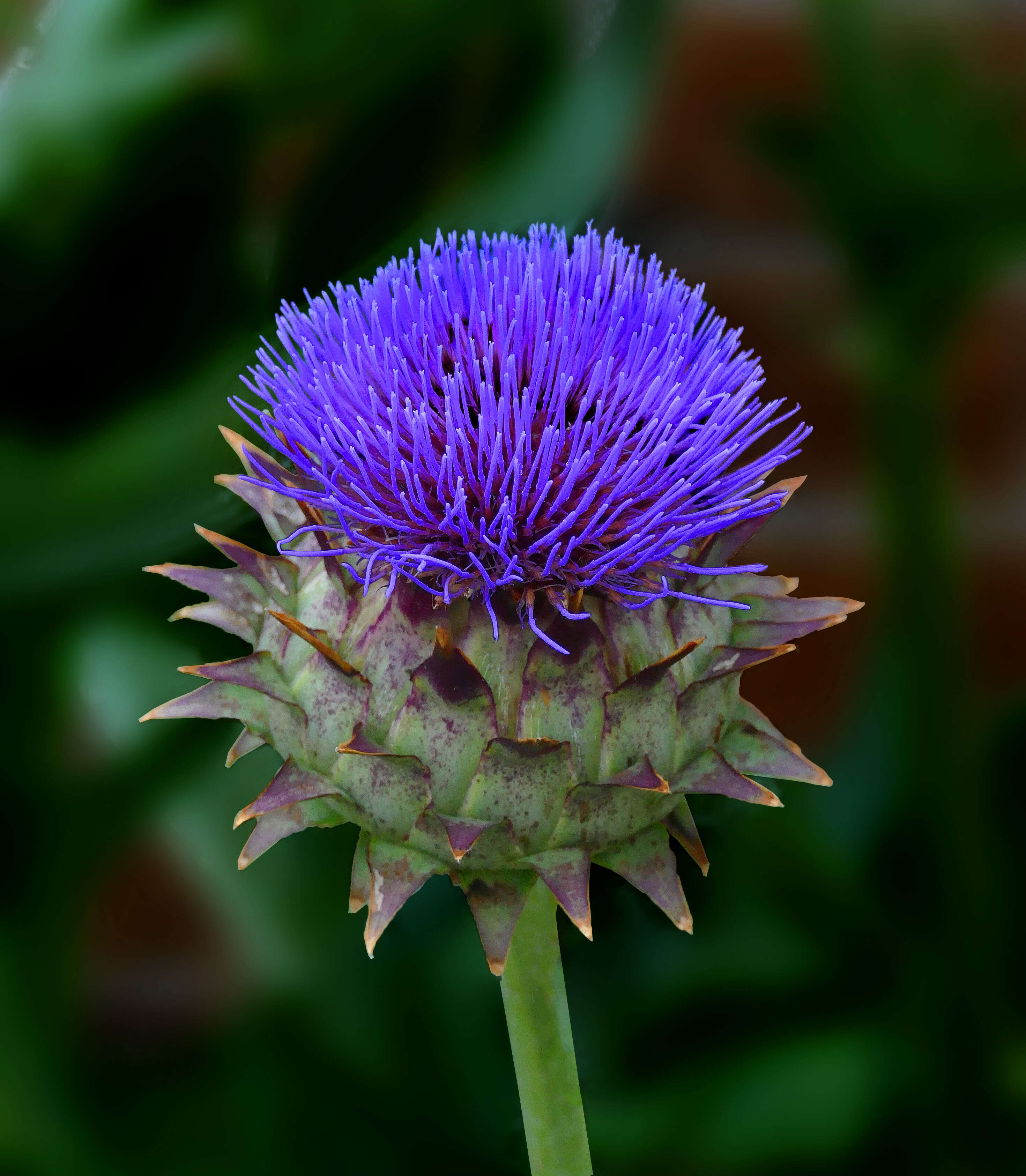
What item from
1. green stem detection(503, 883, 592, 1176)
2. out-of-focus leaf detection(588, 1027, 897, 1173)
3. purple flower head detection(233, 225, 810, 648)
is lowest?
out-of-focus leaf detection(588, 1027, 897, 1173)

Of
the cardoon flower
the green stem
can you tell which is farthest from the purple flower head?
the green stem

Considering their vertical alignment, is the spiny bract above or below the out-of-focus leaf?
above

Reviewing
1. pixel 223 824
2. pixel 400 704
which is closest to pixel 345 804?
pixel 400 704

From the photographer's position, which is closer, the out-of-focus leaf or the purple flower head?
the purple flower head

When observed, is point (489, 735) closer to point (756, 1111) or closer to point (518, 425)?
point (518, 425)

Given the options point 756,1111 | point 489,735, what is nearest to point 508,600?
point 489,735

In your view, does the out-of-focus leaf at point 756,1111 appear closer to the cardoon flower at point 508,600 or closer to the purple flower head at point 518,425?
the cardoon flower at point 508,600

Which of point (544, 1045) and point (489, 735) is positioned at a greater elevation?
point (489, 735)

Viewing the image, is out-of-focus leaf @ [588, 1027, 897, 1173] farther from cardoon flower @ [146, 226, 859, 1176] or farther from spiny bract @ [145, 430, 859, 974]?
spiny bract @ [145, 430, 859, 974]
